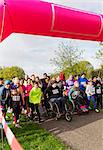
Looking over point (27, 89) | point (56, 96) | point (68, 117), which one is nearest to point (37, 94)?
point (56, 96)

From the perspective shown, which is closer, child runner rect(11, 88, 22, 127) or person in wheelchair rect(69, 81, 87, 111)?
child runner rect(11, 88, 22, 127)

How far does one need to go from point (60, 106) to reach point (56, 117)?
42cm

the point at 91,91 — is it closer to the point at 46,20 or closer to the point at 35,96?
the point at 35,96

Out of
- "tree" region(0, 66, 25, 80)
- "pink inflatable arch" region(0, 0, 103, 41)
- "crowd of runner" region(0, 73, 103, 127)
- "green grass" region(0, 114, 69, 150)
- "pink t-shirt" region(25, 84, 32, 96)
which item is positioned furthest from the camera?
"tree" region(0, 66, 25, 80)

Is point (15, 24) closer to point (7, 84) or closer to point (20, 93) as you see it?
point (7, 84)

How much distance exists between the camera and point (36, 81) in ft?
38.4

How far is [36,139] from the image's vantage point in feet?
26.6

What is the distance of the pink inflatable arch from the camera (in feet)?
16.8

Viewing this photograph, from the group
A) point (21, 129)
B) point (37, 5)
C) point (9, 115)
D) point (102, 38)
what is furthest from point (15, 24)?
point (9, 115)

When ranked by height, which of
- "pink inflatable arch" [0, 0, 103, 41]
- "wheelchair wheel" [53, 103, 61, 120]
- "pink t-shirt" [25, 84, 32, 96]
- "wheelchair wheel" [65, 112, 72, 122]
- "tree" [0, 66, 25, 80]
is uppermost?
"tree" [0, 66, 25, 80]

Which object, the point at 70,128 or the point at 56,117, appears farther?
the point at 56,117

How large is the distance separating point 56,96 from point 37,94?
2.49 ft

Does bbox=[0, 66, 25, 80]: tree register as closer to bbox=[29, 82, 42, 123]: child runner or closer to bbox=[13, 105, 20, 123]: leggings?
bbox=[29, 82, 42, 123]: child runner

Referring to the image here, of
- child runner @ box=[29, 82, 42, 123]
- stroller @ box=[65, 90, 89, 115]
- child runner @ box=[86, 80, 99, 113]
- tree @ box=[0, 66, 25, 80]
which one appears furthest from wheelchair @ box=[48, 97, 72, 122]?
tree @ box=[0, 66, 25, 80]
